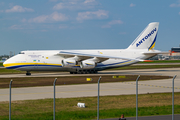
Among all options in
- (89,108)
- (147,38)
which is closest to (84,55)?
(147,38)

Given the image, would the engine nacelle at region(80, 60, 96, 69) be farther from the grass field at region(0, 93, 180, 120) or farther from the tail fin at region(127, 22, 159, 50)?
the grass field at region(0, 93, 180, 120)

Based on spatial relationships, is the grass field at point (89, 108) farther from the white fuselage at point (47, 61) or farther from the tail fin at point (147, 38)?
the tail fin at point (147, 38)

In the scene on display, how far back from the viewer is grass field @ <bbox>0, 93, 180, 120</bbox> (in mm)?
15688

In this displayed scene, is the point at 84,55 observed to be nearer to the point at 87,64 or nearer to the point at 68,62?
the point at 87,64

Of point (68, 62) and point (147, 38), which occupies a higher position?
point (147, 38)

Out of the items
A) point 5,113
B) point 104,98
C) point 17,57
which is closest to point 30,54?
point 17,57

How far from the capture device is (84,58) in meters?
48.5

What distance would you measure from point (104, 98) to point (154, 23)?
34798mm

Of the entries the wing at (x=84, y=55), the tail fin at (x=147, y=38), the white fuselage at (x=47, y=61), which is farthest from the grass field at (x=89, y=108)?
the tail fin at (x=147, y=38)

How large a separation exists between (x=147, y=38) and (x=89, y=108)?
122ft

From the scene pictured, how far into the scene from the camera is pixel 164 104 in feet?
64.8

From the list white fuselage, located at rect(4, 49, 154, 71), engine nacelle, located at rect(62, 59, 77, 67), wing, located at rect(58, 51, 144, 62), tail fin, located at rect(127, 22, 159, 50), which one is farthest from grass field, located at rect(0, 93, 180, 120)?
tail fin, located at rect(127, 22, 159, 50)

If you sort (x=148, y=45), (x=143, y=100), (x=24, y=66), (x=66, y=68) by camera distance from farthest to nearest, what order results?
(x=148, y=45) → (x=66, y=68) → (x=24, y=66) → (x=143, y=100)

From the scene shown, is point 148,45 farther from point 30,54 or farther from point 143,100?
point 143,100
